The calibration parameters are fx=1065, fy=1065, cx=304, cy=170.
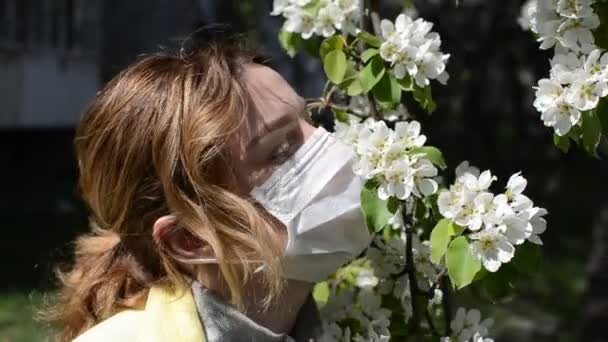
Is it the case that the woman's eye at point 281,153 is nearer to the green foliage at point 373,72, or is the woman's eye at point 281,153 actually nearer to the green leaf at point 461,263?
the green foliage at point 373,72

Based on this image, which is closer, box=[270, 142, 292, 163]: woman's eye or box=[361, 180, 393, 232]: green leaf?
box=[361, 180, 393, 232]: green leaf

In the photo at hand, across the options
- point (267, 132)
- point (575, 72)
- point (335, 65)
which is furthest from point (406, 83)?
point (575, 72)

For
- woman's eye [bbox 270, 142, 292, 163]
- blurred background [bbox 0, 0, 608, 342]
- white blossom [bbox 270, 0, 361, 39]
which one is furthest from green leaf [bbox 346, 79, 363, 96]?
blurred background [bbox 0, 0, 608, 342]

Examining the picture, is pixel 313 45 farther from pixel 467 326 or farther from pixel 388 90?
pixel 467 326

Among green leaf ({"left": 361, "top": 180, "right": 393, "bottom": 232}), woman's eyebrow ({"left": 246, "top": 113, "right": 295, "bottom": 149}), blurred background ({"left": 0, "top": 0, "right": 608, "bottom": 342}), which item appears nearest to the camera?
green leaf ({"left": 361, "top": 180, "right": 393, "bottom": 232})

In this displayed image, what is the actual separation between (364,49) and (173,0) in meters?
8.18

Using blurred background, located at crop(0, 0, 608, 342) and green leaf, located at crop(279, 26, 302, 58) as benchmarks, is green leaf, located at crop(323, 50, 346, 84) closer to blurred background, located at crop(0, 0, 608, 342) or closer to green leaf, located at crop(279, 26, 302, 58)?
green leaf, located at crop(279, 26, 302, 58)

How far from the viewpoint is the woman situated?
1811 mm

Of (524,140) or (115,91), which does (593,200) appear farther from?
(115,91)

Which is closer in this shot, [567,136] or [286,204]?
[567,136]

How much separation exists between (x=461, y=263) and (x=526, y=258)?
0.36ft

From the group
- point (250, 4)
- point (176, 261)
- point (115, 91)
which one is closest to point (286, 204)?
point (176, 261)

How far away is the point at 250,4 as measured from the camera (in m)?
7.87

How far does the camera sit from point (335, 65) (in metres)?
2.08
